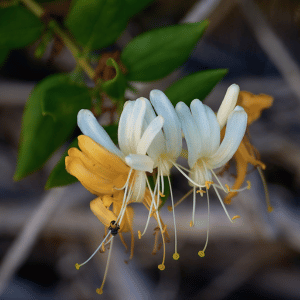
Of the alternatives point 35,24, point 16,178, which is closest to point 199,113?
point 16,178

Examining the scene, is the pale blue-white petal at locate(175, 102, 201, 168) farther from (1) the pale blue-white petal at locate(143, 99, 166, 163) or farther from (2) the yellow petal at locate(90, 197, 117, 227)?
(2) the yellow petal at locate(90, 197, 117, 227)

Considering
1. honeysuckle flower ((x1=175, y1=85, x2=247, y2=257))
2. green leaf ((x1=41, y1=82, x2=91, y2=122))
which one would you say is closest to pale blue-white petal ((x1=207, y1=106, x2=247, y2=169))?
honeysuckle flower ((x1=175, y1=85, x2=247, y2=257))

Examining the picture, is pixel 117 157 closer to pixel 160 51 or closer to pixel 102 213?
pixel 102 213

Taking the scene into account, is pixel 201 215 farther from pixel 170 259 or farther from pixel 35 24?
pixel 35 24

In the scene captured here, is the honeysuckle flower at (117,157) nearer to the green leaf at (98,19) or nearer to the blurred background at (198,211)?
the green leaf at (98,19)

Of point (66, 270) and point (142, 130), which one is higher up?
point (142, 130)

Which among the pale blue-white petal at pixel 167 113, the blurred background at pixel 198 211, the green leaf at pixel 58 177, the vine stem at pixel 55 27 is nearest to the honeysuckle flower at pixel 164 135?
the pale blue-white petal at pixel 167 113
